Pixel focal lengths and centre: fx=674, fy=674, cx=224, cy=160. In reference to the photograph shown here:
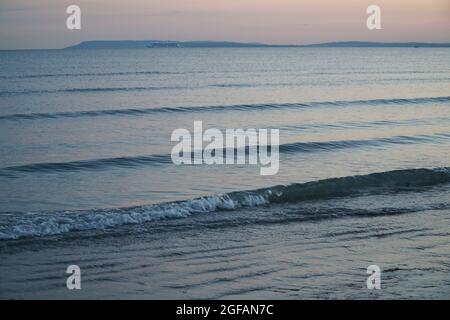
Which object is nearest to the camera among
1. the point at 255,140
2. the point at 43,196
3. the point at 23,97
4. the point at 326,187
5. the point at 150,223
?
the point at 150,223

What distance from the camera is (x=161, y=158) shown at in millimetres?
19609

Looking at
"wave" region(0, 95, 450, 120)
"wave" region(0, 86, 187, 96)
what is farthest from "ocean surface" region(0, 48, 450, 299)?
"wave" region(0, 86, 187, 96)

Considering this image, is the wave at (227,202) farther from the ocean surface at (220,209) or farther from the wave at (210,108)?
the wave at (210,108)

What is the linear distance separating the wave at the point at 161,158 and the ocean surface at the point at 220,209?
65 mm

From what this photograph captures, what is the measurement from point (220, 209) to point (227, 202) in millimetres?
300

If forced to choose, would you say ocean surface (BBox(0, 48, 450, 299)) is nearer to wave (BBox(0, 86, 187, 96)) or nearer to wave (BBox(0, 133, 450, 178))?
wave (BBox(0, 133, 450, 178))

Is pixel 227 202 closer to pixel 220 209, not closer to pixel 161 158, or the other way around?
pixel 220 209

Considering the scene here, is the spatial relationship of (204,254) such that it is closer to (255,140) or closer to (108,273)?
(108,273)

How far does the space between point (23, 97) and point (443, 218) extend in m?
28.1

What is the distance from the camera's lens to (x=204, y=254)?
10508mm

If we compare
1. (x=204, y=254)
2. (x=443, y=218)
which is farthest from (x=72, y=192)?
(x=443, y=218)

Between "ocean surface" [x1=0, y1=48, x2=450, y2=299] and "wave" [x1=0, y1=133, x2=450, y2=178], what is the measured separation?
0.21 feet

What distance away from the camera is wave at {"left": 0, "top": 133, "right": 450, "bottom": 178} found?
701 inches

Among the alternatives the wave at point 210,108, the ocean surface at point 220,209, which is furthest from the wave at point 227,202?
the wave at point 210,108
